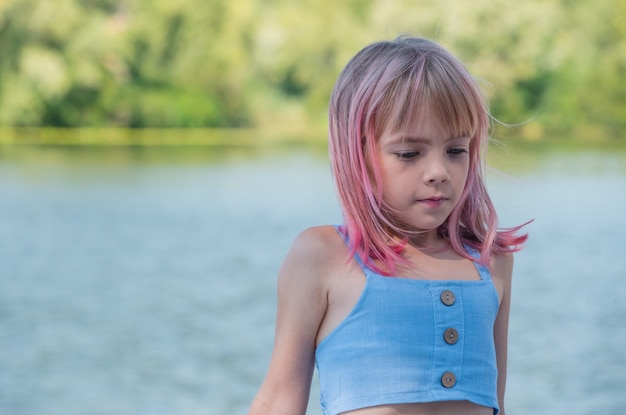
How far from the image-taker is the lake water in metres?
5.89

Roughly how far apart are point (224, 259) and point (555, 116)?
15.9 m

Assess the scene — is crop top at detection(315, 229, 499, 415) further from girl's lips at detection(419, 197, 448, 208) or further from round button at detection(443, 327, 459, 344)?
girl's lips at detection(419, 197, 448, 208)

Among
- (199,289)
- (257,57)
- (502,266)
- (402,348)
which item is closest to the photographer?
(402,348)

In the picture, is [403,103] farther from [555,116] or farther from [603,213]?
[555,116]

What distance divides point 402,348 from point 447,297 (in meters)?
0.09

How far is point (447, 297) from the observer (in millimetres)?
1447

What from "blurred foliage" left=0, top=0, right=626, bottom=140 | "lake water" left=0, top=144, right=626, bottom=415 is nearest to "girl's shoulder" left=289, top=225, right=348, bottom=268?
"lake water" left=0, top=144, right=626, bottom=415

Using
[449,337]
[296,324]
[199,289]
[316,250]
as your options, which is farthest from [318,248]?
[199,289]

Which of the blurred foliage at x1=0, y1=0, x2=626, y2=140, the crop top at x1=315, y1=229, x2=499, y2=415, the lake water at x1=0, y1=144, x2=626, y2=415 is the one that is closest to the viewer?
the crop top at x1=315, y1=229, x2=499, y2=415

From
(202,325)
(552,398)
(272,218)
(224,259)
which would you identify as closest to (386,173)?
(552,398)

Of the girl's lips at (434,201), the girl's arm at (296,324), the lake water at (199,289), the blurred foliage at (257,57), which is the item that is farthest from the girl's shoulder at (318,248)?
the blurred foliage at (257,57)

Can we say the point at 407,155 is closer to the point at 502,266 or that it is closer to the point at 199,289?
the point at 502,266

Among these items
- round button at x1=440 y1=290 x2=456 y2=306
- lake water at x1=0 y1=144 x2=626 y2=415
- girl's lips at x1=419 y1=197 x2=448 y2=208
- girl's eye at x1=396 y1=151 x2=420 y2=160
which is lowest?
round button at x1=440 y1=290 x2=456 y2=306

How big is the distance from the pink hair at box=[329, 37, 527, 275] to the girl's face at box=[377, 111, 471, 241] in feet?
0.04
